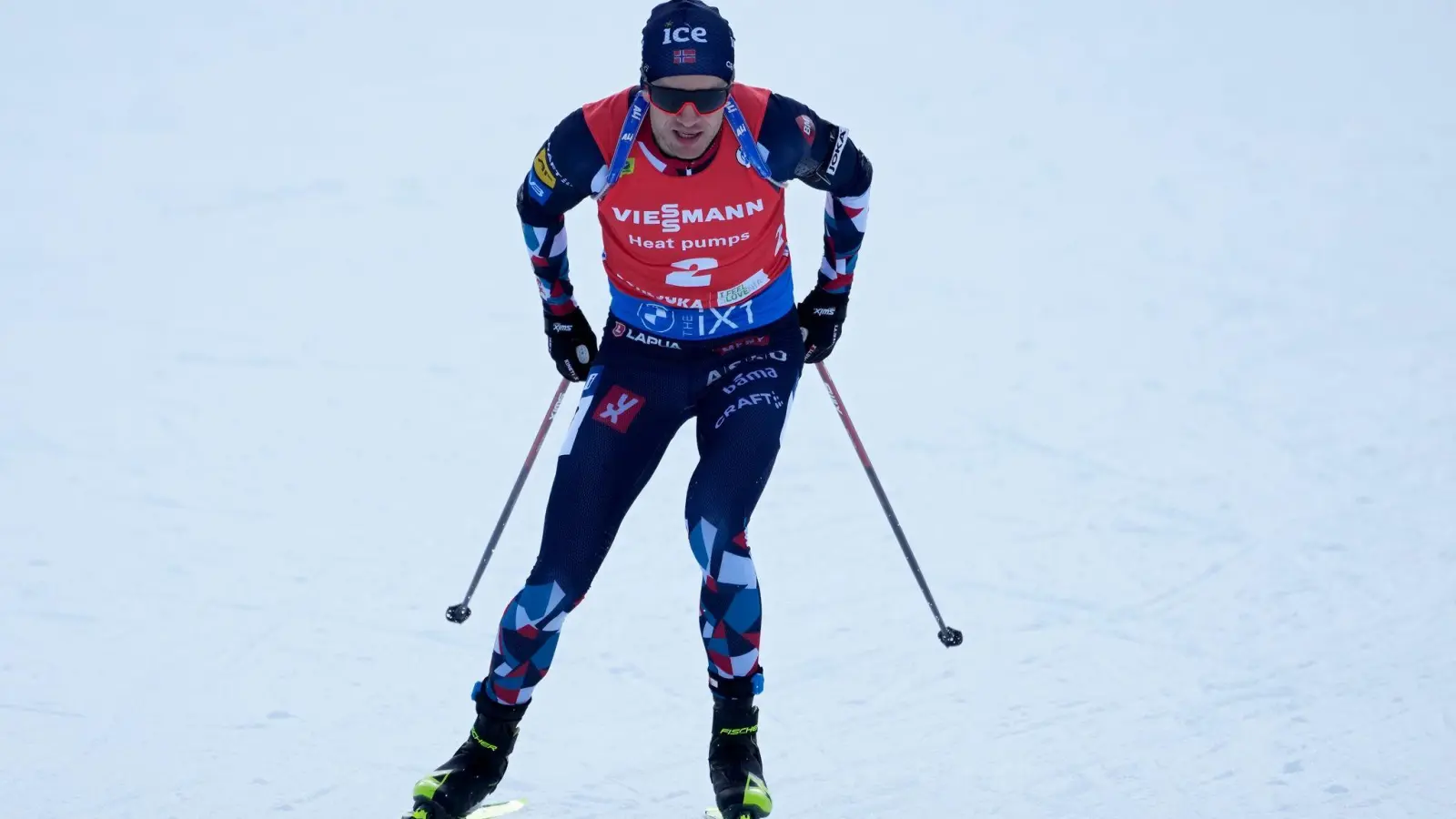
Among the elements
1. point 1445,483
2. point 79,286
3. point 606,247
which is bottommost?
point 79,286

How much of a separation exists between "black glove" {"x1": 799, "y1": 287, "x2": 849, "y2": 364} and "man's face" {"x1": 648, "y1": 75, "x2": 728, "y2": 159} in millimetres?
881

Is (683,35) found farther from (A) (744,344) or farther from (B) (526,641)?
(B) (526,641)

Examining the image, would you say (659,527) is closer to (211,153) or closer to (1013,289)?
(1013,289)

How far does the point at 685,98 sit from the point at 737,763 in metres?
1.93

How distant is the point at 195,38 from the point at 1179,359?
318 inches

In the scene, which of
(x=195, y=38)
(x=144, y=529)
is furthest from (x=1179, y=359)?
(x=195, y=38)

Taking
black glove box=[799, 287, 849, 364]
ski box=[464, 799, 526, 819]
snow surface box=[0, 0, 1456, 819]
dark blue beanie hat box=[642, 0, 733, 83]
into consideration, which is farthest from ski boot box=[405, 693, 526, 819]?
dark blue beanie hat box=[642, 0, 733, 83]

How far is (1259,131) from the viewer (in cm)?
1112

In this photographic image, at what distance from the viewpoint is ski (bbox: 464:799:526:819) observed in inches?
199

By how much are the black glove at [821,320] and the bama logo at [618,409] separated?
72 centimetres

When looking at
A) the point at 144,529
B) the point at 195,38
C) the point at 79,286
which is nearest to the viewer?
the point at 144,529

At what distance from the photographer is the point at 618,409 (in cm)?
486

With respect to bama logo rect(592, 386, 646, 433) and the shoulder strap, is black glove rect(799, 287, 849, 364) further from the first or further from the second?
Result: the shoulder strap

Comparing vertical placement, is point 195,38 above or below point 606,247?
below
